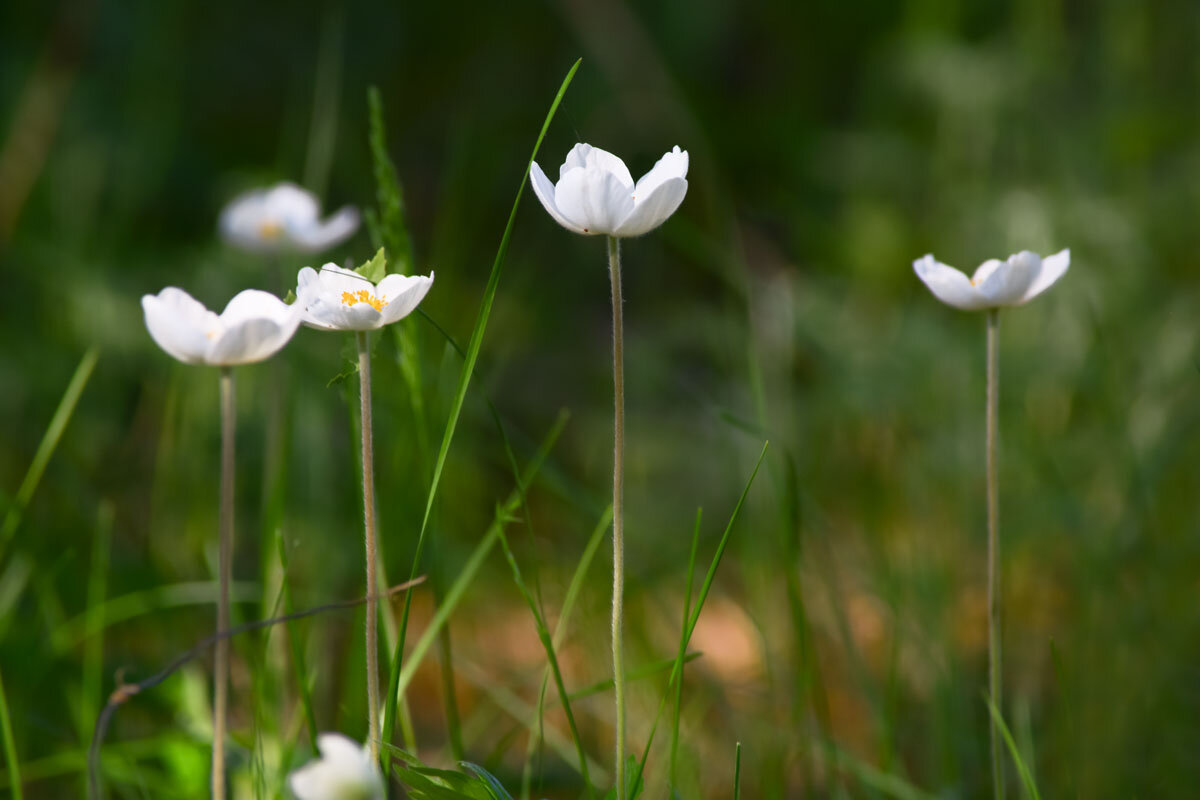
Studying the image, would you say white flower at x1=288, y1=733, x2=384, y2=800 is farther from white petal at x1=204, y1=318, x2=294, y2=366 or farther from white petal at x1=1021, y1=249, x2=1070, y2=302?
white petal at x1=1021, y1=249, x2=1070, y2=302

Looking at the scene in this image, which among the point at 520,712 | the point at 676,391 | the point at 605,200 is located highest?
the point at 605,200

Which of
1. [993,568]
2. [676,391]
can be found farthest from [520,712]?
[676,391]

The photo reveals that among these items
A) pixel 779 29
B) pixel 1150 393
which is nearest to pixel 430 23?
pixel 779 29

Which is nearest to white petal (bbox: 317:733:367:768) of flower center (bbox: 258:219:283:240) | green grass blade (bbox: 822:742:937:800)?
green grass blade (bbox: 822:742:937:800)

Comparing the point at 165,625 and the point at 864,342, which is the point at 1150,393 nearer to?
the point at 864,342

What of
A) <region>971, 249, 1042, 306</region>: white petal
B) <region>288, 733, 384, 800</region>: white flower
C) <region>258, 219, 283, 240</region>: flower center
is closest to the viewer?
<region>288, 733, 384, 800</region>: white flower

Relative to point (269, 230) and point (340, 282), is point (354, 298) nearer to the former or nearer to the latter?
point (340, 282)
